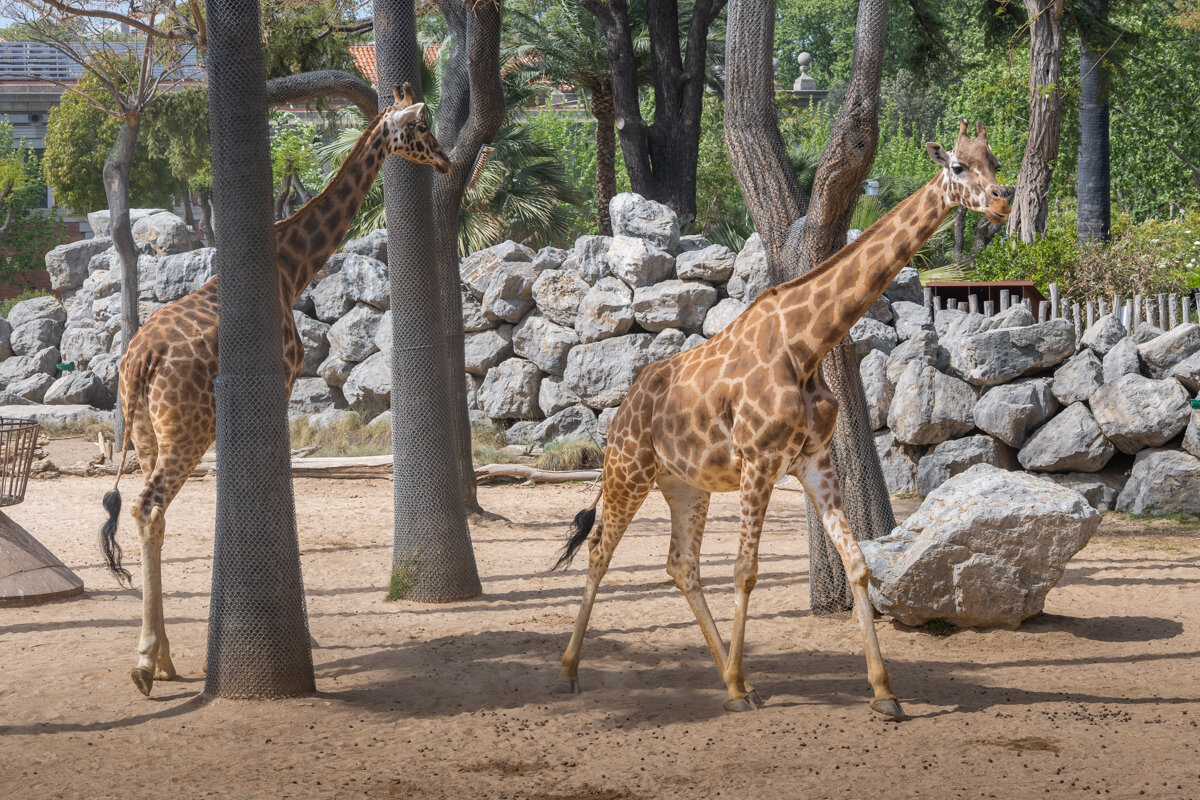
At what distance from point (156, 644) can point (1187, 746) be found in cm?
502

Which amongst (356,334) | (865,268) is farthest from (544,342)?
(865,268)

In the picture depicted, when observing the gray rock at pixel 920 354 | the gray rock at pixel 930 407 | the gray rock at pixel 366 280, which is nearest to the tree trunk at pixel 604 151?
the gray rock at pixel 366 280

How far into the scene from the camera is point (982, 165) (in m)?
5.19

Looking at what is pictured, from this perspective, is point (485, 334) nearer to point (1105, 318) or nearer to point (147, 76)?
point (147, 76)

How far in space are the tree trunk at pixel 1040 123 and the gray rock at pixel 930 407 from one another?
5.97 meters

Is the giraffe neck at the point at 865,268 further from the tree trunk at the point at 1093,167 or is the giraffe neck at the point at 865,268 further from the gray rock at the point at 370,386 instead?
the tree trunk at the point at 1093,167

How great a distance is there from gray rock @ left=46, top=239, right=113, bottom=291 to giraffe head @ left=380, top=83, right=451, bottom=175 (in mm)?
15835

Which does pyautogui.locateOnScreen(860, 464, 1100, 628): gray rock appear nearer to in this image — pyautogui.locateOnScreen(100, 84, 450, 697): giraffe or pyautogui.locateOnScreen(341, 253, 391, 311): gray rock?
pyautogui.locateOnScreen(100, 84, 450, 697): giraffe

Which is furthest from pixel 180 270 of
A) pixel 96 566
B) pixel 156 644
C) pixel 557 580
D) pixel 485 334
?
pixel 156 644

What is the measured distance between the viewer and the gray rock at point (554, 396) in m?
14.7

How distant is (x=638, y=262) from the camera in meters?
14.5

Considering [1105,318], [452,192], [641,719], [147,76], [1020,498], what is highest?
[147,76]

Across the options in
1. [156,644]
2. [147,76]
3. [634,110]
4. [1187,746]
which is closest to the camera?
[1187,746]

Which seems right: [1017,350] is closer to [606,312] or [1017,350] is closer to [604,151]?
[606,312]
